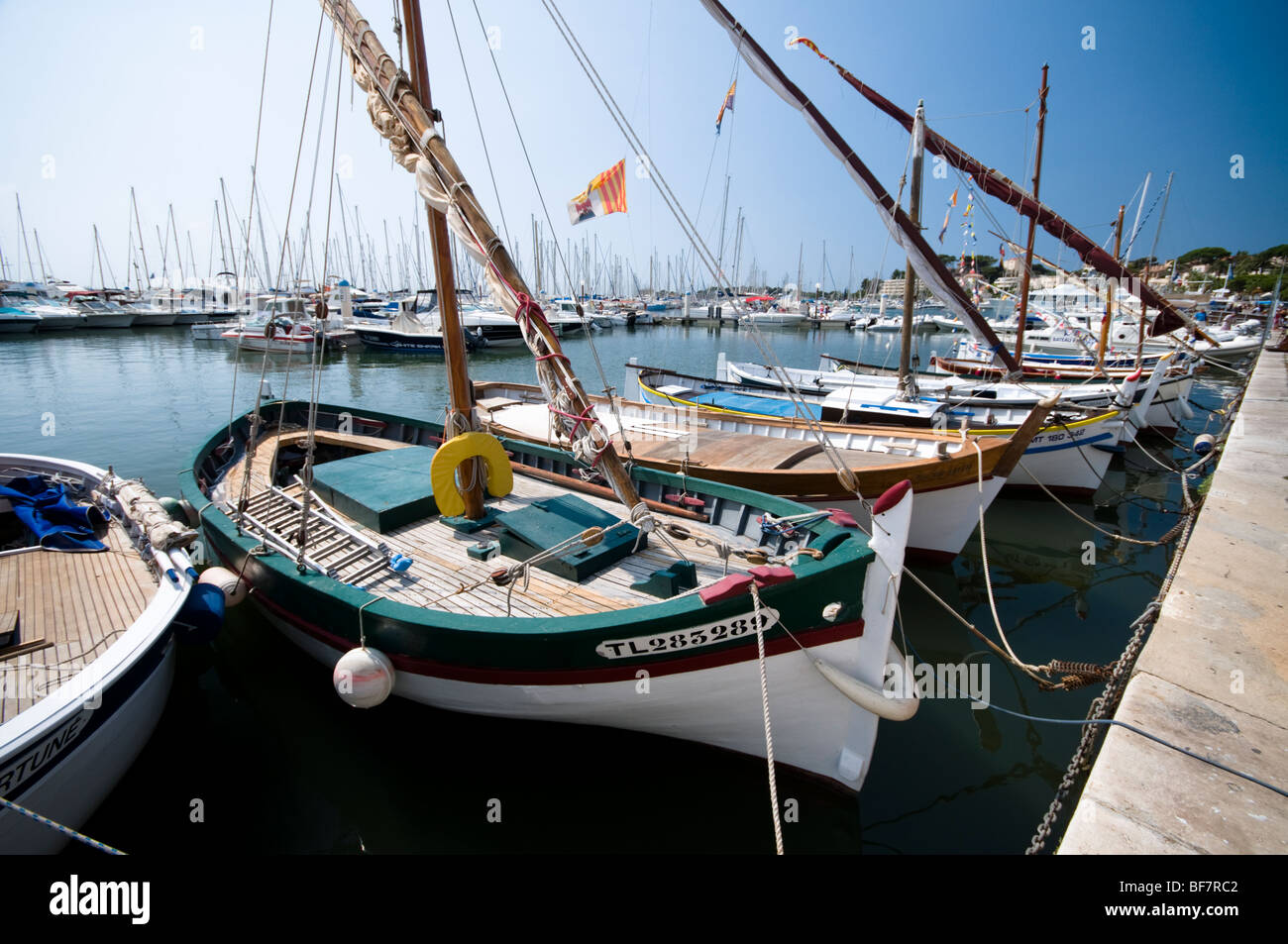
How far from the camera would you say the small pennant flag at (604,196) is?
12.0 metres

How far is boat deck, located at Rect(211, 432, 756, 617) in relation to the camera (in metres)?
6.20

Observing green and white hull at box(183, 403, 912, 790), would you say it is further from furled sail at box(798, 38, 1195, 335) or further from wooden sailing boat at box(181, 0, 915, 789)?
furled sail at box(798, 38, 1195, 335)

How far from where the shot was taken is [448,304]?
7.44m

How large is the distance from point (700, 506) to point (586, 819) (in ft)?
13.7

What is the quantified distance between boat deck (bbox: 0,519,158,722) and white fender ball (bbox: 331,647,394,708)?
7.89 ft

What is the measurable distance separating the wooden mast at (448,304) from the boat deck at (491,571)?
2.10 ft

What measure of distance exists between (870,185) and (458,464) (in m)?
10.1

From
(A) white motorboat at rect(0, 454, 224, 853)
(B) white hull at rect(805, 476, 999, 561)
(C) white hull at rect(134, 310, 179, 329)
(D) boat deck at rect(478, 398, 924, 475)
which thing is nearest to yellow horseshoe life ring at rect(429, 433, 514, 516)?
(D) boat deck at rect(478, 398, 924, 475)

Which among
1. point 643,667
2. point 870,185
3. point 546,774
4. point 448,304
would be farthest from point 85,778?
point 870,185

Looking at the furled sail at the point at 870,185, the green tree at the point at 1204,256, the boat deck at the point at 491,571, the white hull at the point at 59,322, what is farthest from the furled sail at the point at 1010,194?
the green tree at the point at 1204,256

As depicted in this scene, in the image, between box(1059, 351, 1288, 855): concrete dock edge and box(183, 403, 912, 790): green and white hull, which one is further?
box(183, 403, 912, 790): green and white hull
